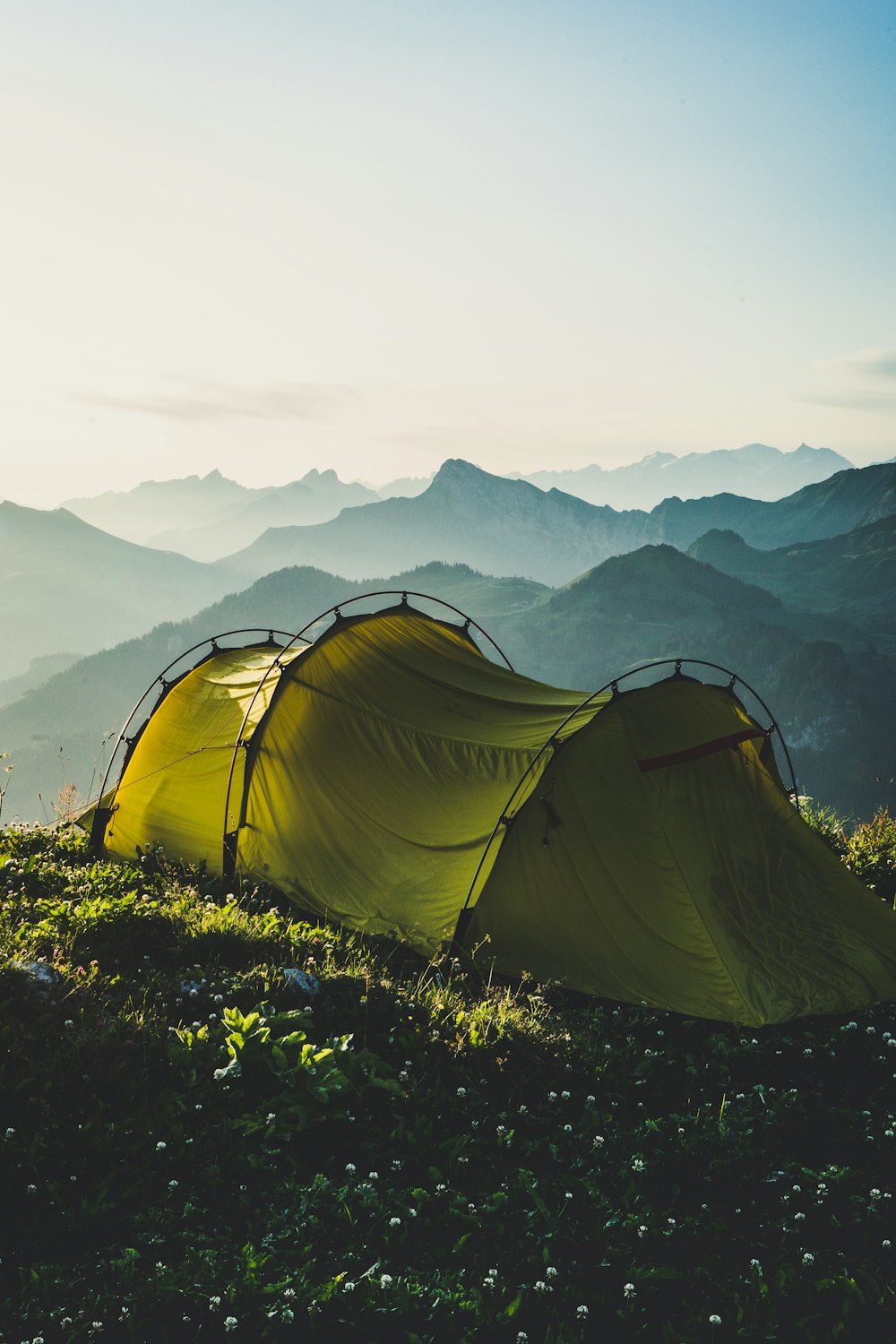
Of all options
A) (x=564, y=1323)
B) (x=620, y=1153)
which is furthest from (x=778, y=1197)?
(x=564, y=1323)

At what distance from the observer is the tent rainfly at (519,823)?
8.71 metres

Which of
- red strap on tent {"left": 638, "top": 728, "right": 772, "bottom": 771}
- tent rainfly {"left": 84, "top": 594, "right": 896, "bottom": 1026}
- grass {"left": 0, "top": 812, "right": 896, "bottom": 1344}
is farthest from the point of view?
red strap on tent {"left": 638, "top": 728, "right": 772, "bottom": 771}

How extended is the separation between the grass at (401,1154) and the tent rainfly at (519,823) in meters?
0.52

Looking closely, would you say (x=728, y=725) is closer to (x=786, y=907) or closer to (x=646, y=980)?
(x=786, y=907)

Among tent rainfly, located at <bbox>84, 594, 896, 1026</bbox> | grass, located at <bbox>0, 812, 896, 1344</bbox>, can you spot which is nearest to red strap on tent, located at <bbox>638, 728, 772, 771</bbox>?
tent rainfly, located at <bbox>84, 594, 896, 1026</bbox>

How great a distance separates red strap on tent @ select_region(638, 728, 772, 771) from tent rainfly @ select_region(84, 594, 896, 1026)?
2cm

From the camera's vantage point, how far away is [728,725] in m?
10.2

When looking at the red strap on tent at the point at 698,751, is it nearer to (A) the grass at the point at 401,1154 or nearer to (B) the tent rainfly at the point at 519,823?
(B) the tent rainfly at the point at 519,823

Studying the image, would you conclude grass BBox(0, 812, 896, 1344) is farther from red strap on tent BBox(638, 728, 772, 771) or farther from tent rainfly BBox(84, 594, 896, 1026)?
red strap on tent BBox(638, 728, 772, 771)

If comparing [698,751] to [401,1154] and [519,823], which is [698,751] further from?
[401,1154]

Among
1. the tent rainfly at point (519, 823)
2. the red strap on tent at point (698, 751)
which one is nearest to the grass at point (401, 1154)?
the tent rainfly at point (519, 823)

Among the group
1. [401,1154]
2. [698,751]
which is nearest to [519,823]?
[698,751]

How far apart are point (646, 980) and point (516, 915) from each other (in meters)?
1.33

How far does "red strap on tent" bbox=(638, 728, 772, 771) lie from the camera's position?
9391 mm
